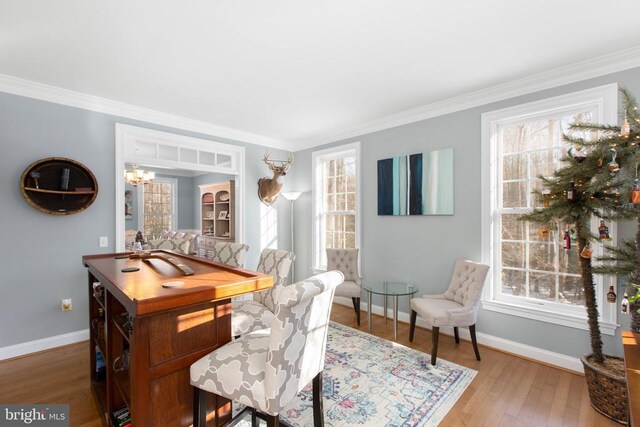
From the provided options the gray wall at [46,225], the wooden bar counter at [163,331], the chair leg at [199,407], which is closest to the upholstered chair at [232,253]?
the wooden bar counter at [163,331]

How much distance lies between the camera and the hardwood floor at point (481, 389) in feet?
6.43

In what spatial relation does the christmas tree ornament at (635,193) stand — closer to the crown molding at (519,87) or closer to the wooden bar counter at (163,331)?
the crown molding at (519,87)

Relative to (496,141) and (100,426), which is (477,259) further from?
(100,426)

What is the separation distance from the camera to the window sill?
2.39m

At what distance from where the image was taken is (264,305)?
2.55 m

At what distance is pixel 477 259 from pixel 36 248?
15.1 feet

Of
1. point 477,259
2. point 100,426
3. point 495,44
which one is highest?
point 495,44

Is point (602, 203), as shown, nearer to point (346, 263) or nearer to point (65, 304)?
point (346, 263)

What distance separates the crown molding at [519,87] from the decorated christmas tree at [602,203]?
47 cm

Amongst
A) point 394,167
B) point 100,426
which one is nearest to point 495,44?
point 394,167

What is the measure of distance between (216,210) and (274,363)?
18.6ft

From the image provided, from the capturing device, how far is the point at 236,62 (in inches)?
97.8

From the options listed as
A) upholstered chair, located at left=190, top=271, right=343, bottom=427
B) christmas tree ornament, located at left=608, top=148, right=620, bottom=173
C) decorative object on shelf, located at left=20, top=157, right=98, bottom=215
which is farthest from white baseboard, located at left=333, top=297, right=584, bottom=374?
decorative object on shelf, located at left=20, top=157, right=98, bottom=215

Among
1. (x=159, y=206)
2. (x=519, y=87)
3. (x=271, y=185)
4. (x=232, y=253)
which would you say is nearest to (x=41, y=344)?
(x=232, y=253)
